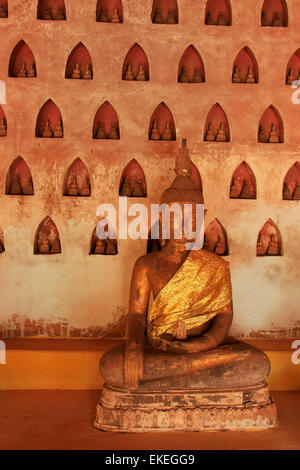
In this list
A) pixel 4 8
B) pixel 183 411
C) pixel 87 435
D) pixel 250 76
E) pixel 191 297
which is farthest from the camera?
pixel 250 76

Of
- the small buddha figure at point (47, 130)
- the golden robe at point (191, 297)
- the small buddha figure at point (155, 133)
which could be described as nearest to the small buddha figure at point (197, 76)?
the small buddha figure at point (155, 133)

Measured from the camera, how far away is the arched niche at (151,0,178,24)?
638 centimetres

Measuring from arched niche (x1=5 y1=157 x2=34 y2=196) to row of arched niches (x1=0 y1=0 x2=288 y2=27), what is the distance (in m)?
1.55

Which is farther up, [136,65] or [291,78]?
[136,65]

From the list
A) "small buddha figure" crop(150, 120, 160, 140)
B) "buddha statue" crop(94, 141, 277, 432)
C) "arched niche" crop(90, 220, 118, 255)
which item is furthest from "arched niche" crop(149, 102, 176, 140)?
"buddha statue" crop(94, 141, 277, 432)

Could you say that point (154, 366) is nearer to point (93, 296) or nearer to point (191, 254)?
point (191, 254)

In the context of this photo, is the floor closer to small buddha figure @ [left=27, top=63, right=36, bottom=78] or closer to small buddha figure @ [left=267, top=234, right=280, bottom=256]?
small buddha figure @ [left=267, top=234, right=280, bottom=256]

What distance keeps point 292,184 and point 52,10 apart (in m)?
3.13

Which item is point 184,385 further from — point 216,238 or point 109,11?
point 109,11

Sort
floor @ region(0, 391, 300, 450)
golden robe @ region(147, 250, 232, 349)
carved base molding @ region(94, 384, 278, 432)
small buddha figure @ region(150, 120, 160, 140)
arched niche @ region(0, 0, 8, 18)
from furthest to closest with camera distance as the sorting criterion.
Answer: small buddha figure @ region(150, 120, 160, 140) < arched niche @ region(0, 0, 8, 18) < golden robe @ region(147, 250, 232, 349) < carved base molding @ region(94, 384, 278, 432) < floor @ region(0, 391, 300, 450)

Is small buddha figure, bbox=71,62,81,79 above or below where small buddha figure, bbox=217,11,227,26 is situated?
below

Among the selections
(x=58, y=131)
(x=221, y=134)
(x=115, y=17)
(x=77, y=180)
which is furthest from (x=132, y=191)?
(x=115, y=17)

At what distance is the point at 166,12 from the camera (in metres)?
6.41

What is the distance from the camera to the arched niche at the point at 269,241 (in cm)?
640
